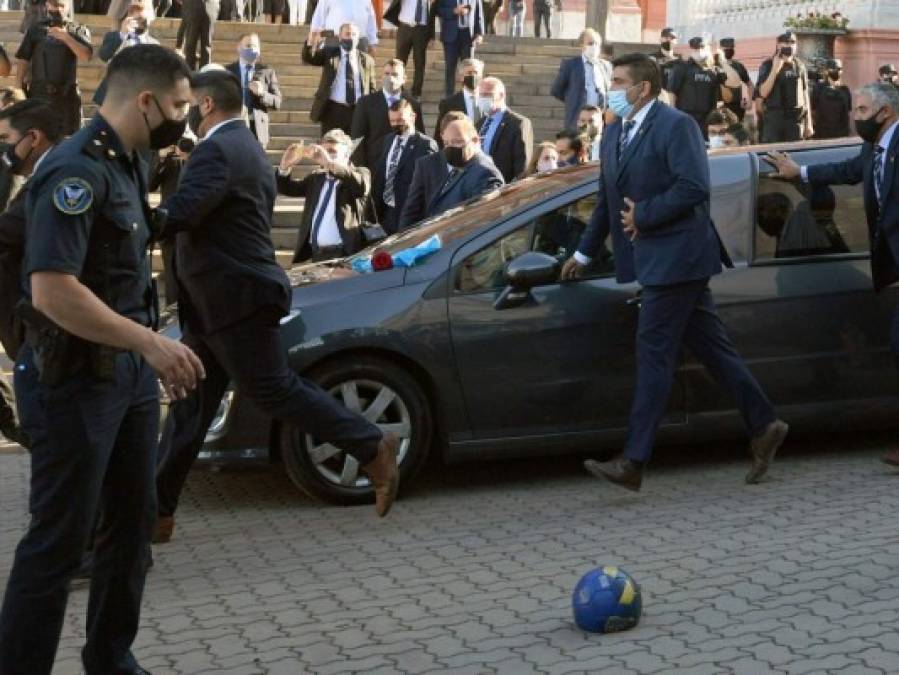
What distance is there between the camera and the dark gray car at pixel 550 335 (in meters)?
8.16

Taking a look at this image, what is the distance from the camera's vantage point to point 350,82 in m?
16.7

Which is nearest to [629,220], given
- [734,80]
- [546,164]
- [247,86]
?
[546,164]

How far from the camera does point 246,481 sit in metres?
8.88

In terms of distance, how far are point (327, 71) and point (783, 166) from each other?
28.1ft

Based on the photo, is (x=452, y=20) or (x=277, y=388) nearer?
(x=277, y=388)

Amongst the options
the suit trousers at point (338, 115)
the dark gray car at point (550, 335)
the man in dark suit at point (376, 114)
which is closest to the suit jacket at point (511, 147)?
the man in dark suit at point (376, 114)

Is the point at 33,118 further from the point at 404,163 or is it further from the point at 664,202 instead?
the point at 404,163

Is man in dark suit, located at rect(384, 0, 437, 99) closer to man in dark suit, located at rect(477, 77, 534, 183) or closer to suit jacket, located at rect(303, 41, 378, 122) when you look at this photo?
suit jacket, located at rect(303, 41, 378, 122)

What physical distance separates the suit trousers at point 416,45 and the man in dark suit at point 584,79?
7.94 feet

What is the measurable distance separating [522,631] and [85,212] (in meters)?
2.19

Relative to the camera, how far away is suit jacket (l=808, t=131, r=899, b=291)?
8.50 metres

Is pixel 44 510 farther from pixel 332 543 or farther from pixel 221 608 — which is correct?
pixel 332 543

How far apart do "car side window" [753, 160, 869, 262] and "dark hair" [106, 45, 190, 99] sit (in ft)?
14.1

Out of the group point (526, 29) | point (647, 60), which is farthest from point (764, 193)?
point (526, 29)
